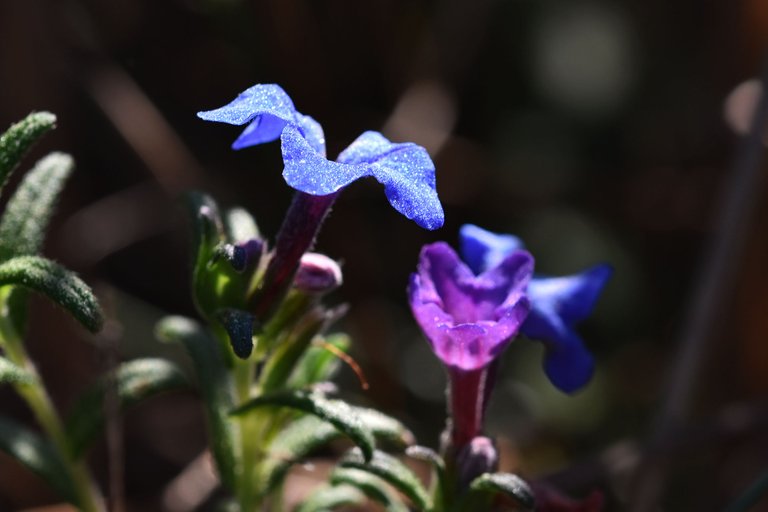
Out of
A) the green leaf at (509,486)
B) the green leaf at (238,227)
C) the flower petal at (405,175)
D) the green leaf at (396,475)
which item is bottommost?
the green leaf at (396,475)

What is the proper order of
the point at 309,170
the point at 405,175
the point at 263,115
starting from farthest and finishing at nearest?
the point at 263,115, the point at 405,175, the point at 309,170

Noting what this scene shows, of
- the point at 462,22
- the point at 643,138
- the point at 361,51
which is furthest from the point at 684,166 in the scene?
the point at 361,51

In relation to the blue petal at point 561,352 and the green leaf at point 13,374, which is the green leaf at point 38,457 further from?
the blue petal at point 561,352

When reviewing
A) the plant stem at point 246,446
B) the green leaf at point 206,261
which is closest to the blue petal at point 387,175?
the green leaf at point 206,261

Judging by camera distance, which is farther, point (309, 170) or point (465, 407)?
point (465, 407)

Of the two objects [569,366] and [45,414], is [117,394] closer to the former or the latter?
[45,414]

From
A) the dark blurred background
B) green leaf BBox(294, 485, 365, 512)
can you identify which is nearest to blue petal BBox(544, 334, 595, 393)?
green leaf BBox(294, 485, 365, 512)

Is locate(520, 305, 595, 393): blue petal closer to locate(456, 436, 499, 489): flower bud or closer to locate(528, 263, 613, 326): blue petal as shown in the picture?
locate(528, 263, 613, 326): blue petal

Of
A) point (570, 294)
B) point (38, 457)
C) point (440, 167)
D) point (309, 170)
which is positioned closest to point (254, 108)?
point (309, 170)
